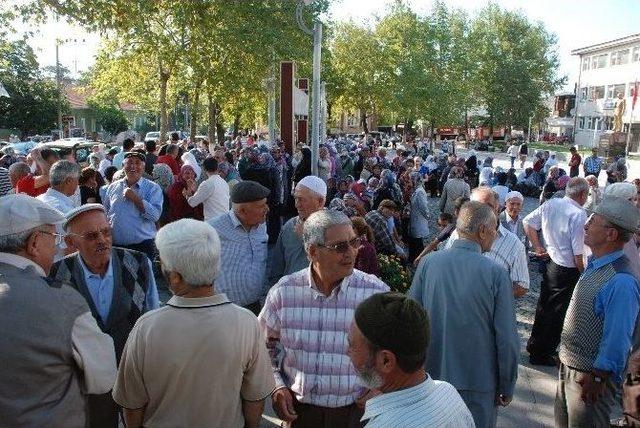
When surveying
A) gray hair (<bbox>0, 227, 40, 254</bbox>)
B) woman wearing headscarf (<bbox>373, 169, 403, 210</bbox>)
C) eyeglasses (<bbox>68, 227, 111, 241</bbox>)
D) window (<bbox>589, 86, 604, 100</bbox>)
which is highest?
window (<bbox>589, 86, 604, 100</bbox>)

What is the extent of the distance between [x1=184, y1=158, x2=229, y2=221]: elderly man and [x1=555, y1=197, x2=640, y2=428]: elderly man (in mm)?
4835

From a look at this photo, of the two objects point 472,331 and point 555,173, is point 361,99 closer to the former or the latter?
point 555,173

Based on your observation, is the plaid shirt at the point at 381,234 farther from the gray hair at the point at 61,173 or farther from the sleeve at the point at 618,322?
the sleeve at the point at 618,322

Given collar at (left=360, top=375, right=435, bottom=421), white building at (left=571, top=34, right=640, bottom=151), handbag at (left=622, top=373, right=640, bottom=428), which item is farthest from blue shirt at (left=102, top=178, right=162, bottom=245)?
white building at (left=571, top=34, right=640, bottom=151)

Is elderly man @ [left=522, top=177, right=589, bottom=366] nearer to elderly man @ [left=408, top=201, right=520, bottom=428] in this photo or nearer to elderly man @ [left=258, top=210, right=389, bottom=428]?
elderly man @ [left=408, top=201, right=520, bottom=428]

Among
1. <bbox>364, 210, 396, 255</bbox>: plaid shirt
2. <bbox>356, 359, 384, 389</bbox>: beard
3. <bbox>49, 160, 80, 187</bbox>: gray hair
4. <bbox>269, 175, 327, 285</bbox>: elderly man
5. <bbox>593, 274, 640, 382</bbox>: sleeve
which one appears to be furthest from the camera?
<bbox>364, 210, 396, 255</bbox>: plaid shirt

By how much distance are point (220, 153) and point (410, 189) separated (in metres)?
4.46

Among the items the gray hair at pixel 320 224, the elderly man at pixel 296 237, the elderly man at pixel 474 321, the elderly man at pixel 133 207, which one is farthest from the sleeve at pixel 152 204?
the elderly man at pixel 474 321

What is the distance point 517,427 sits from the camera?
4.43m

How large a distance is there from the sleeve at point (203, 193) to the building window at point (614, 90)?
194 ft

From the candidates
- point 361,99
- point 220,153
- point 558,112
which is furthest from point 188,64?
point 558,112

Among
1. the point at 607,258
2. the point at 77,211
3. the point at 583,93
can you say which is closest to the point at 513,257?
the point at 607,258

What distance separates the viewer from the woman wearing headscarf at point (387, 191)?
30.6ft

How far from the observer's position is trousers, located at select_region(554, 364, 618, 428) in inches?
122
